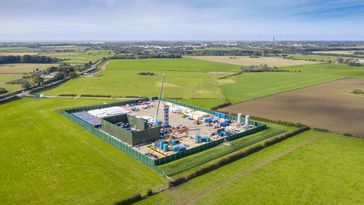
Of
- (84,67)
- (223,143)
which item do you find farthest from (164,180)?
(84,67)

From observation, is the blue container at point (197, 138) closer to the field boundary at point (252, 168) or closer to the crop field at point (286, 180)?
the crop field at point (286, 180)

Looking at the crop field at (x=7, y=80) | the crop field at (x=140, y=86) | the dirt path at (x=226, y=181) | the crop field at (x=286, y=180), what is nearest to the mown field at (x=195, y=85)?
the crop field at (x=140, y=86)

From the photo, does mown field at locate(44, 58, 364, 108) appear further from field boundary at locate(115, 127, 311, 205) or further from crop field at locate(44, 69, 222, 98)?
field boundary at locate(115, 127, 311, 205)

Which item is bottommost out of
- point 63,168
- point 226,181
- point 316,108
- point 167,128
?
point 226,181

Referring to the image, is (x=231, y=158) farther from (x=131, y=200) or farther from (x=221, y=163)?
(x=131, y=200)

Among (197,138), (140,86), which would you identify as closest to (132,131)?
(197,138)

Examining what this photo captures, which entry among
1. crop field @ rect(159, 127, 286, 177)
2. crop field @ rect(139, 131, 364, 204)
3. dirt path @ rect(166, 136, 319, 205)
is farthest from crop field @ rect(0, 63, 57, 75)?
dirt path @ rect(166, 136, 319, 205)
